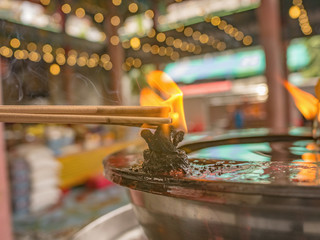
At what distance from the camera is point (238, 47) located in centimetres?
910

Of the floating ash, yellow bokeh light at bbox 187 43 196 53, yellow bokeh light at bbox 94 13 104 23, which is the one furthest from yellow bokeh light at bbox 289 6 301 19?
the floating ash

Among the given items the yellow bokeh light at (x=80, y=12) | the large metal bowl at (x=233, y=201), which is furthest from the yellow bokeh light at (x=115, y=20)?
the large metal bowl at (x=233, y=201)

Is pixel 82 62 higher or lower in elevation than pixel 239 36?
lower

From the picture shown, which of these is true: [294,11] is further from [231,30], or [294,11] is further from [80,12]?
[80,12]

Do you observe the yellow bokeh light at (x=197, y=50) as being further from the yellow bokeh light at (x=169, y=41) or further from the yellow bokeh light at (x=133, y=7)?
the yellow bokeh light at (x=133, y=7)

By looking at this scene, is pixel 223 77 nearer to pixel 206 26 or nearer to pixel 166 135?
pixel 206 26

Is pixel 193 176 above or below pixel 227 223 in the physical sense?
above

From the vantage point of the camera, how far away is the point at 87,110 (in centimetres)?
72

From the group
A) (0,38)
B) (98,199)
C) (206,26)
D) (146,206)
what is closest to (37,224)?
(98,199)

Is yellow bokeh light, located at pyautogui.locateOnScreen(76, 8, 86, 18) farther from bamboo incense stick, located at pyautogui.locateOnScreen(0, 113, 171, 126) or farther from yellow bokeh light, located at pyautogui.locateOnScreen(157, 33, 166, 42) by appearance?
bamboo incense stick, located at pyautogui.locateOnScreen(0, 113, 171, 126)

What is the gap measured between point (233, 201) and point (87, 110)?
0.40m

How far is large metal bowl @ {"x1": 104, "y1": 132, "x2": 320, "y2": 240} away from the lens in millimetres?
569

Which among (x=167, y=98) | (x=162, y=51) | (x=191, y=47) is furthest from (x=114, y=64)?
(x=167, y=98)

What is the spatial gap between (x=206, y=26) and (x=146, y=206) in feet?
22.9
